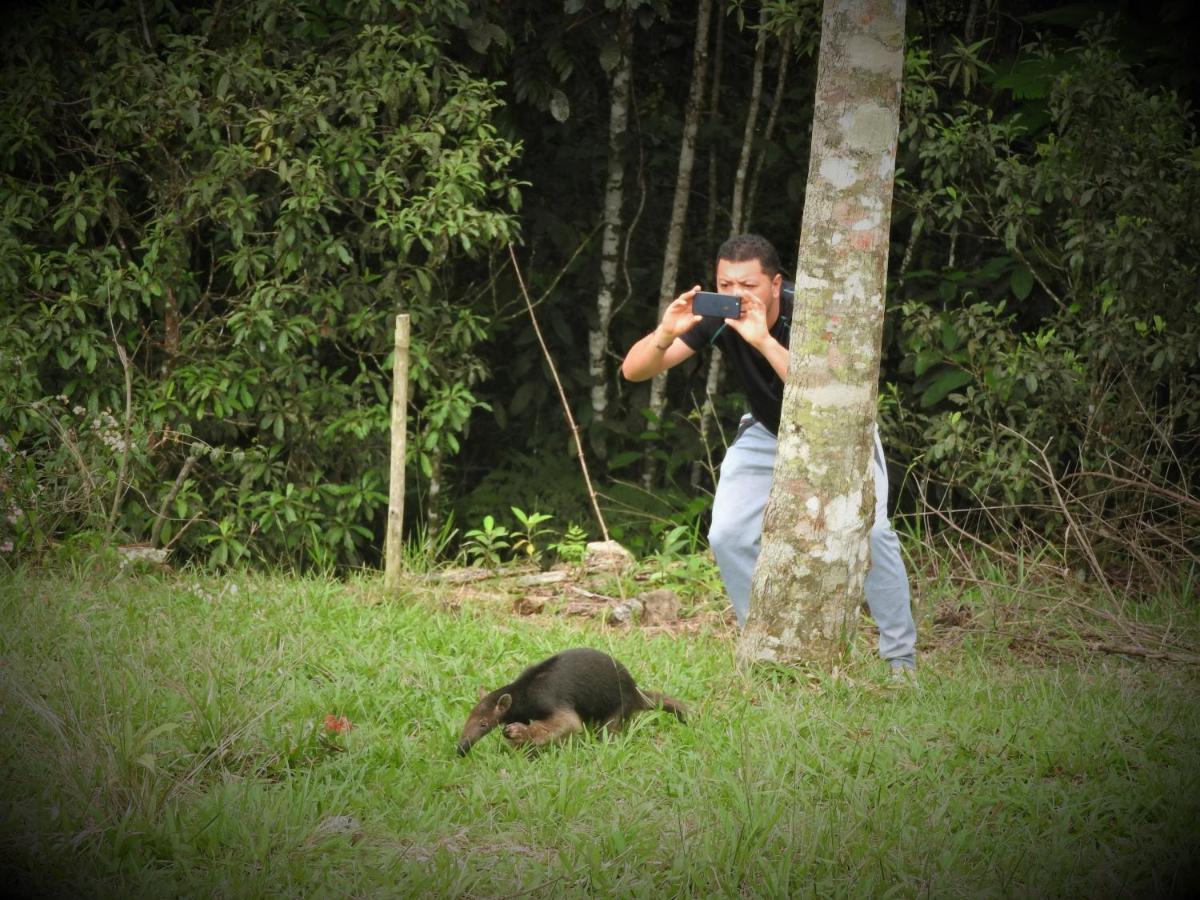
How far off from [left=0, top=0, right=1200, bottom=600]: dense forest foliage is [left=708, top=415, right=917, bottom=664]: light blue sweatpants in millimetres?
1459

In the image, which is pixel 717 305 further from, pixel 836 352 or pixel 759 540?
pixel 759 540

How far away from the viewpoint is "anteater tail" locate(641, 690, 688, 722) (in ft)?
13.5

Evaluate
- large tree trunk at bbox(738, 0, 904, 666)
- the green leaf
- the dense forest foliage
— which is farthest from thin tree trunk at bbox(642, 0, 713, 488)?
large tree trunk at bbox(738, 0, 904, 666)

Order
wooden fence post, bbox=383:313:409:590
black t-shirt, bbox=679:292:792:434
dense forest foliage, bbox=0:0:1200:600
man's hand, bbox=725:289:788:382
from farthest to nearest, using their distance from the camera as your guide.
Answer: dense forest foliage, bbox=0:0:1200:600
wooden fence post, bbox=383:313:409:590
black t-shirt, bbox=679:292:792:434
man's hand, bbox=725:289:788:382

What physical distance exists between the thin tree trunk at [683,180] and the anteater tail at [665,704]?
4219 mm

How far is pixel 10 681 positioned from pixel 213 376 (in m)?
3.13

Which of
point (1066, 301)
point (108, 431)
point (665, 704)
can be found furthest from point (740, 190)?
point (665, 704)

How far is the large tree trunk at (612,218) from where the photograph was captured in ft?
26.2

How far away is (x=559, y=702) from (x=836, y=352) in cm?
167

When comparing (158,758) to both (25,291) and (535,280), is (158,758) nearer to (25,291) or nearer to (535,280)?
(25,291)

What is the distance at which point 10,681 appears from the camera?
3922 millimetres

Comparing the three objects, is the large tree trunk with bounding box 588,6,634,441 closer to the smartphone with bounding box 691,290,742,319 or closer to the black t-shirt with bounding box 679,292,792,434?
the black t-shirt with bounding box 679,292,792,434

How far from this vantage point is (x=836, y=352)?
4.41 meters

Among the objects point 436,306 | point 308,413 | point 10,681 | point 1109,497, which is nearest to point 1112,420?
point 1109,497
